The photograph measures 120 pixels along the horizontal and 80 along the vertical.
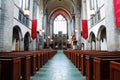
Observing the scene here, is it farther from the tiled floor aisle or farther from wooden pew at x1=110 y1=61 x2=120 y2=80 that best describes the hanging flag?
wooden pew at x1=110 y1=61 x2=120 y2=80

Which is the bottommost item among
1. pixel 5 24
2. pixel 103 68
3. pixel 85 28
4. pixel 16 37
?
pixel 103 68

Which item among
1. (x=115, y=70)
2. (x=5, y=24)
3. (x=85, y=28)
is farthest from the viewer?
(x=85, y=28)

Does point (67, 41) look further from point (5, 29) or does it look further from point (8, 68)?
point (8, 68)

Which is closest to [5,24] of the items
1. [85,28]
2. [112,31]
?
[112,31]

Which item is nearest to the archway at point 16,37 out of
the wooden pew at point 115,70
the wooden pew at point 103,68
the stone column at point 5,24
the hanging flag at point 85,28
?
the stone column at point 5,24

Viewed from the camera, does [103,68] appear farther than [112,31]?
No

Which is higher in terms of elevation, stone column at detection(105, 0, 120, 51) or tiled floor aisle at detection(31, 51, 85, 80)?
stone column at detection(105, 0, 120, 51)

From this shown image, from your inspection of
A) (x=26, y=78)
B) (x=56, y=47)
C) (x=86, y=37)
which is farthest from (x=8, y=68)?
(x=56, y=47)

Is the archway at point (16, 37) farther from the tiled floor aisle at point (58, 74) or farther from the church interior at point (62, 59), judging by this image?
the tiled floor aisle at point (58, 74)

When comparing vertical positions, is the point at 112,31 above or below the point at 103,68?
above

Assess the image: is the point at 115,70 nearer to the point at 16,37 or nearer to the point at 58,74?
the point at 58,74

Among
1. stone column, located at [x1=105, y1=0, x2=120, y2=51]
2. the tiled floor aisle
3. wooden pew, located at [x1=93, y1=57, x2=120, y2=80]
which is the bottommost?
the tiled floor aisle

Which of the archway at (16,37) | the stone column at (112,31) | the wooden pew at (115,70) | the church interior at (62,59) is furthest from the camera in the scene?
the archway at (16,37)

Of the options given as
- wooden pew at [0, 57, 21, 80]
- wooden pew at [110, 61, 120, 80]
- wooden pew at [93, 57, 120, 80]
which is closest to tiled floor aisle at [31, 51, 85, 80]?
wooden pew at [93, 57, 120, 80]
